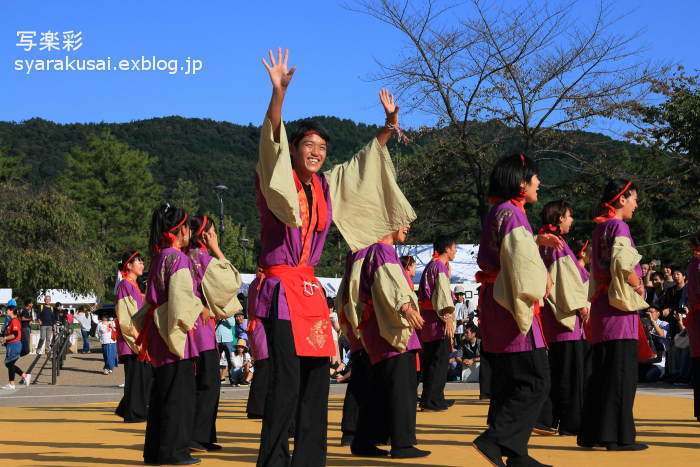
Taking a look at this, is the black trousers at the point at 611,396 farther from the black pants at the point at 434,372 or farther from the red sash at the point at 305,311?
the black pants at the point at 434,372

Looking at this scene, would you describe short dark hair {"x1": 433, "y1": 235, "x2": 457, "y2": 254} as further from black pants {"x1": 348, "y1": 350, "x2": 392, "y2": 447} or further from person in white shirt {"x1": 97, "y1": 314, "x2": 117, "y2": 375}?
person in white shirt {"x1": 97, "y1": 314, "x2": 117, "y2": 375}

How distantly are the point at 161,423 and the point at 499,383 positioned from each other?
7.72ft

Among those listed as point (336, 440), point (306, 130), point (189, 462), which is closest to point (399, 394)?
point (336, 440)

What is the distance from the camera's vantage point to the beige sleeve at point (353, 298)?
7.25 metres

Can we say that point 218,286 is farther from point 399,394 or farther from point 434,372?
point 434,372

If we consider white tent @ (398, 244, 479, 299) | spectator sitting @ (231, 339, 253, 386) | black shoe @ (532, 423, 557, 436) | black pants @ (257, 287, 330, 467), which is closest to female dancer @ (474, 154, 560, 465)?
black pants @ (257, 287, 330, 467)

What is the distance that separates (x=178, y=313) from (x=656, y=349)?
9890 millimetres

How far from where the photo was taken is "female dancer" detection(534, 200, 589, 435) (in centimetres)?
737

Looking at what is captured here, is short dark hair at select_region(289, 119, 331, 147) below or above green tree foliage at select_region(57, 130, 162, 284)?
below

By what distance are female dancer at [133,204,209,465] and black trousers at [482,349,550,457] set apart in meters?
2.17

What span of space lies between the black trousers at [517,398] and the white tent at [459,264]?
715 inches

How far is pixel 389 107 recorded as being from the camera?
206 inches

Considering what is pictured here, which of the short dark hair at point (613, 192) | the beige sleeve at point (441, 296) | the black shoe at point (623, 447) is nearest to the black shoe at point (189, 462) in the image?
the black shoe at point (623, 447)

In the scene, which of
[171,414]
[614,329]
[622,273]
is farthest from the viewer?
[614,329]
